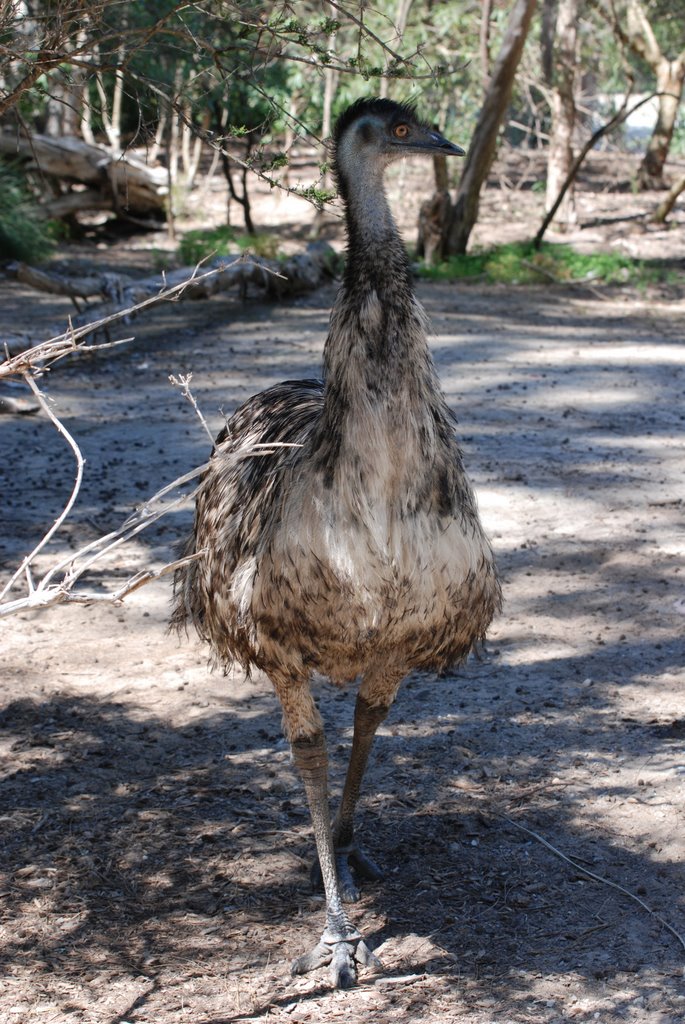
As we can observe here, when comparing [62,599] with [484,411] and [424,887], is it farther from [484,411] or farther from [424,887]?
[484,411]

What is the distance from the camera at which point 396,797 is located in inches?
189

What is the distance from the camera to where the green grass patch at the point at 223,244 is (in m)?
16.9

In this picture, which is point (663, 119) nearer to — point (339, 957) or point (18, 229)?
point (18, 229)

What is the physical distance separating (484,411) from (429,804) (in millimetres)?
5704

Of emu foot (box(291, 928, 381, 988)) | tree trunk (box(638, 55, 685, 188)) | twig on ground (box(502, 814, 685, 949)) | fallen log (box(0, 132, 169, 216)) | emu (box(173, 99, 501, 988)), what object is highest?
tree trunk (box(638, 55, 685, 188))

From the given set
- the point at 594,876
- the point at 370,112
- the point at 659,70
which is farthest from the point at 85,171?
the point at 594,876

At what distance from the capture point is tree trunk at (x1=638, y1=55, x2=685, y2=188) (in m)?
20.5

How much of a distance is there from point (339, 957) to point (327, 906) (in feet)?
0.55

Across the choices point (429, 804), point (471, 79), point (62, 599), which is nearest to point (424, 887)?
point (429, 804)

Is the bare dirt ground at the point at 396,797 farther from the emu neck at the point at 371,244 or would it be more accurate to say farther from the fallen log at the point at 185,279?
the fallen log at the point at 185,279

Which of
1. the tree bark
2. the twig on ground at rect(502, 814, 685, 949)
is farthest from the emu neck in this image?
the tree bark

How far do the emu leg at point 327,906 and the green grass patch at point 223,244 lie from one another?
1247 centimetres

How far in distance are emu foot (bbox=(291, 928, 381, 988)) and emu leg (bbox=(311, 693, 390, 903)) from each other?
27 centimetres

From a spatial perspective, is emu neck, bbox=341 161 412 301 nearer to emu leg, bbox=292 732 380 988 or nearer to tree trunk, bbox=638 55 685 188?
emu leg, bbox=292 732 380 988
